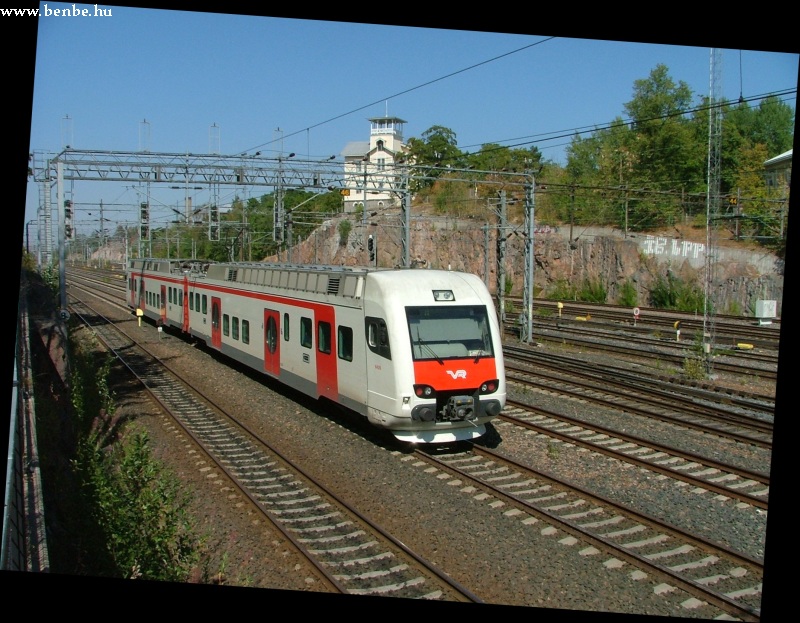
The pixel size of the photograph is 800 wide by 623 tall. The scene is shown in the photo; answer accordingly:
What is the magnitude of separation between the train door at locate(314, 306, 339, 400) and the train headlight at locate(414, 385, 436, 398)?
2.19 metres

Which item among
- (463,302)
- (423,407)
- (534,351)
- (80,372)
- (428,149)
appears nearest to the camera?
(423,407)

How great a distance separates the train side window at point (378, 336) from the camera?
33.1 feet

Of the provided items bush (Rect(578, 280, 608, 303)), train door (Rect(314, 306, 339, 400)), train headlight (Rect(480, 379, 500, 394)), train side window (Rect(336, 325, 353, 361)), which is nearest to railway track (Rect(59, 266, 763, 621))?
train headlight (Rect(480, 379, 500, 394))

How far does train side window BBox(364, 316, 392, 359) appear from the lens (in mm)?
10100

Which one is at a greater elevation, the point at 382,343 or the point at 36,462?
the point at 382,343

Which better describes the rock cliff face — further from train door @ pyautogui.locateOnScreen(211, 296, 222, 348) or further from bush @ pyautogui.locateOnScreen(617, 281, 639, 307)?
train door @ pyautogui.locateOnScreen(211, 296, 222, 348)

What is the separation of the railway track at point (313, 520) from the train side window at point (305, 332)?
5.91ft

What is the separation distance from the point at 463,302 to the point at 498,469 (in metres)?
2.41

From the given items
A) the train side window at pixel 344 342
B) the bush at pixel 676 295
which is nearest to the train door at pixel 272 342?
the train side window at pixel 344 342

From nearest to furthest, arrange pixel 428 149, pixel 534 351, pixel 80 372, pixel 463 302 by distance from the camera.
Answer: pixel 463 302 → pixel 80 372 → pixel 534 351 → pixel 428 149

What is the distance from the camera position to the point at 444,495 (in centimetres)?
882

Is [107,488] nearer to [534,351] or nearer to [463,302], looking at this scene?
[463,302]

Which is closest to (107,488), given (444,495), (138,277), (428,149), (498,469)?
(444,495)

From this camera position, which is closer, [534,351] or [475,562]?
[475,562]
